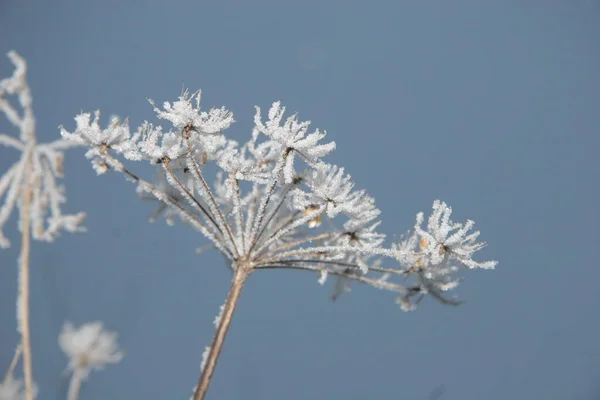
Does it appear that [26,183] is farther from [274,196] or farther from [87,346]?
[274,196]

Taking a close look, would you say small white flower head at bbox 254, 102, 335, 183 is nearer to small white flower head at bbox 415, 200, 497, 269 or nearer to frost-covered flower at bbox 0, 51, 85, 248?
small white flower head at bbox 415, 200, 497, 269

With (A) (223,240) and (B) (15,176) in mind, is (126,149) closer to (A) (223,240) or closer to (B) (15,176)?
(A) (223,240)

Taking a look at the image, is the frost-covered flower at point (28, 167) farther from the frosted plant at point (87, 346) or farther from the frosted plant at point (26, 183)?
the frosted plant at point (87, 346)

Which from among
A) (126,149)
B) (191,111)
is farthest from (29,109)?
(126,149)

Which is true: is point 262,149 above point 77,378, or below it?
above

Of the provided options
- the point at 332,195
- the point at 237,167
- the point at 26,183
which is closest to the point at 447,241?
the point at 332,195

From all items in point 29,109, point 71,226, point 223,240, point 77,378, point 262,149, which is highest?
point 262,149

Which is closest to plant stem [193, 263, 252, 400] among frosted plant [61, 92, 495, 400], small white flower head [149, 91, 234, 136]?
frosted plant [61, 92, 495, 400]

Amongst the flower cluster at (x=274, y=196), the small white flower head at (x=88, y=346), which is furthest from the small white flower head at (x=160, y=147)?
the small white flower head at (x=88, y=346)
